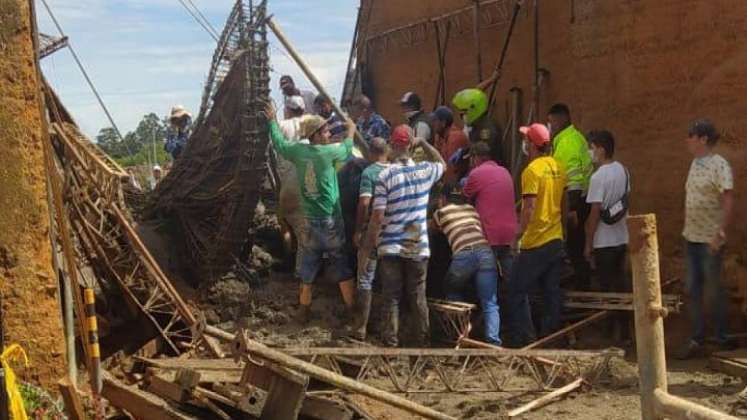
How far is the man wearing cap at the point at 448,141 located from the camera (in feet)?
32.9

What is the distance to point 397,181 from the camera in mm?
8461

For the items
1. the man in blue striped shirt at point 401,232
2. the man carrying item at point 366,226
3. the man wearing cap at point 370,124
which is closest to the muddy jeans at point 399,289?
the man in blue striped shirt at point 401,232

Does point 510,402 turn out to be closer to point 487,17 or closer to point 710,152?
point 710,152

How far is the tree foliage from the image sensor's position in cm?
3103

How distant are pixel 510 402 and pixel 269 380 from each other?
197cm

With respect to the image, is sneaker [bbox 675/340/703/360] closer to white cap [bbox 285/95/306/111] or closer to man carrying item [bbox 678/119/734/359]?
man carrying item [bbox 678/119/734/359]

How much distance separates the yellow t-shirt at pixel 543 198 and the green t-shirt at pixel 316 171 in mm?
1761

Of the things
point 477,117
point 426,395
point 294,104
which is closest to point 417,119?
point 477,117

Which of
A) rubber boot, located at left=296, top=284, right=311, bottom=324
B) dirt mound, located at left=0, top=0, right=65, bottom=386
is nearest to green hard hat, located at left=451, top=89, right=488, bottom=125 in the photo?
rubber boot, located at left=296, top=284, right=311, bottom=324

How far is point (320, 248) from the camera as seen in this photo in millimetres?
9102

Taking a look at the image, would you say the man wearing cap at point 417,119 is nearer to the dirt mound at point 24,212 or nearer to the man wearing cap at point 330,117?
the man wearing cap at point 330,117

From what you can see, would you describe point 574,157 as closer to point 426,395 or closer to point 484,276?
point 484,276

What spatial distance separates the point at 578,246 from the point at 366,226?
2370 millimetres

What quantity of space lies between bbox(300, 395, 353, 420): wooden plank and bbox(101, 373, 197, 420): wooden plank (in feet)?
2.55
